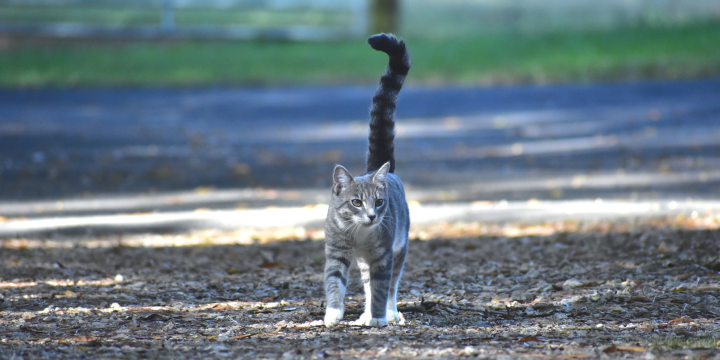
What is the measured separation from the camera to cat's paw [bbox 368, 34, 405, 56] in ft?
16.5

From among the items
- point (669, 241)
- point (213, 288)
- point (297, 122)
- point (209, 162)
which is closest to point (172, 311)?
point (213, 288)

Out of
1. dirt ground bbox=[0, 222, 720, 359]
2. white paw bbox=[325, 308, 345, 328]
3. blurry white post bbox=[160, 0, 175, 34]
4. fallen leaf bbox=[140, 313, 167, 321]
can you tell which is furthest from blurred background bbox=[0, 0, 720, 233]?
white paw bbox=[325, 308, 345, 328]

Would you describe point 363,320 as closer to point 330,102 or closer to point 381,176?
point 381,176

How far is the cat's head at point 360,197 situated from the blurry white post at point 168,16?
1785 cm

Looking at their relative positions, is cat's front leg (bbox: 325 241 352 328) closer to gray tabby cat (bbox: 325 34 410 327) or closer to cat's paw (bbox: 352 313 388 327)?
gray tabby cat (bbox: 325 34 410 327)

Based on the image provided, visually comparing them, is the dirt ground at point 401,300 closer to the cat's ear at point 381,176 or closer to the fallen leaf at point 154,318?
the fallen leaf at point 154,318

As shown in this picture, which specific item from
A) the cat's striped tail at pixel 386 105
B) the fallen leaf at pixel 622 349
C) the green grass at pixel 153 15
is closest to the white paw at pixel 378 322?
the cat's striped tail at pixel 386 105

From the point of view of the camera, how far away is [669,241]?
21.6 ft

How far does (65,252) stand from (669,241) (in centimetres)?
487

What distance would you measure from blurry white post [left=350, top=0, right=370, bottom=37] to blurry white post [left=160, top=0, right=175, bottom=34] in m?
4.79

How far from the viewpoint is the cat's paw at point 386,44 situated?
5.03 m

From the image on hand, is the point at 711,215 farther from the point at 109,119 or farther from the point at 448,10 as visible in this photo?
the point at 448,10

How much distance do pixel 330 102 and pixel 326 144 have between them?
2905 millimetres

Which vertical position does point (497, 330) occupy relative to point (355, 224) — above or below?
below
